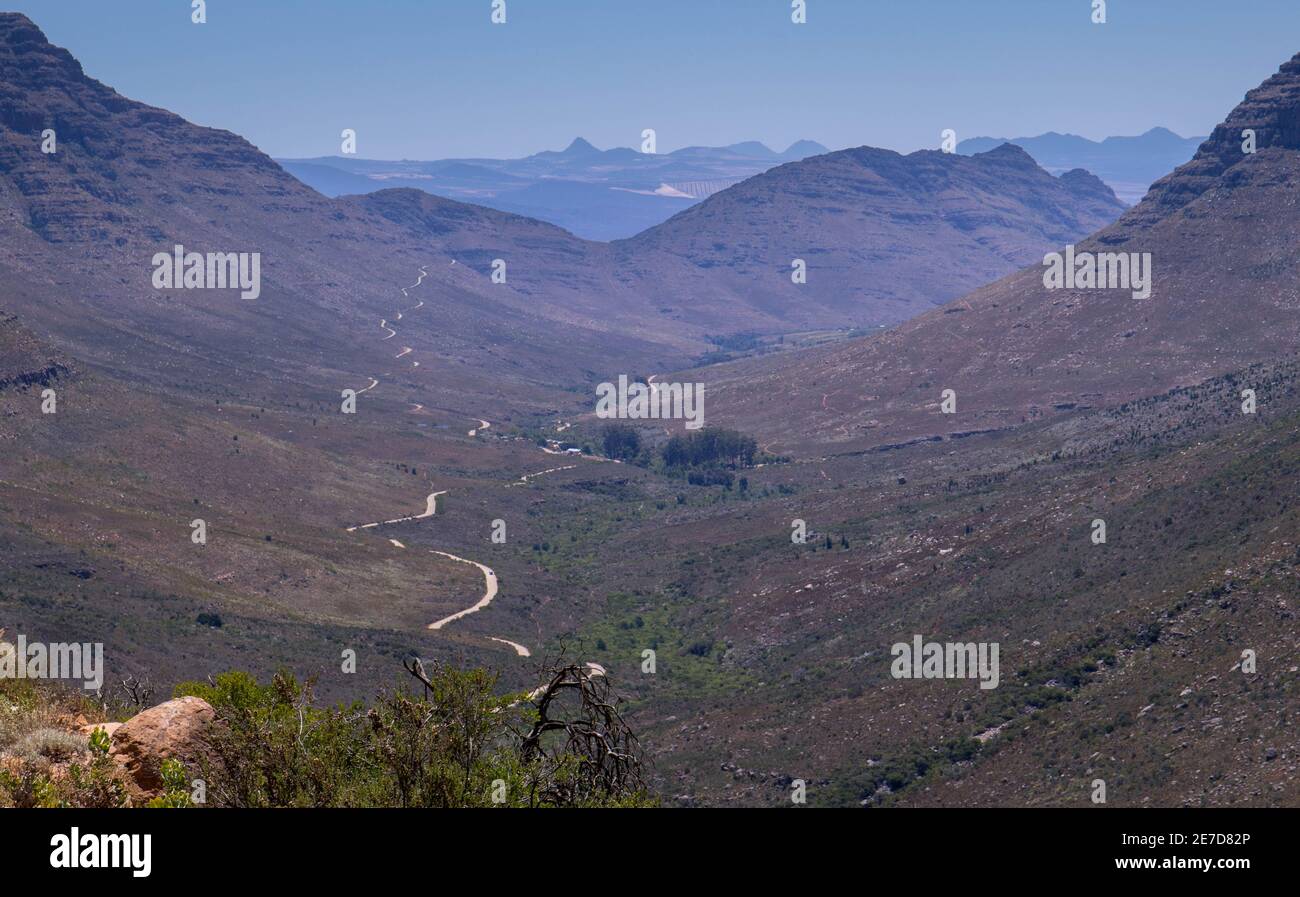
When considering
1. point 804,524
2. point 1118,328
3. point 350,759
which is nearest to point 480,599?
point 804,524

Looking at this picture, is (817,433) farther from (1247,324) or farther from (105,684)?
(105,684)

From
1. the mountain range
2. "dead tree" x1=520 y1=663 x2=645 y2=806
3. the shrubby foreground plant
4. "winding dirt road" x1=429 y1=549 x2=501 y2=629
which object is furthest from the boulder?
"winding dirt road" x1=429 y1=549 x2=501 y2=629

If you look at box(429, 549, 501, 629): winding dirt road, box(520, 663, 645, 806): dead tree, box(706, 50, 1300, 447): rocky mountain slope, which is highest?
box(706, 50, 1300, 447): rocky mountain slope

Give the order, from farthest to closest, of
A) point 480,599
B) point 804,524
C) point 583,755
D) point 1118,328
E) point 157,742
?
point 1118,328 < point 804,524 < point 480,599 < point 583,755 < point 157,742

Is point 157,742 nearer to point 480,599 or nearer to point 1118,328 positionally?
point 480,599

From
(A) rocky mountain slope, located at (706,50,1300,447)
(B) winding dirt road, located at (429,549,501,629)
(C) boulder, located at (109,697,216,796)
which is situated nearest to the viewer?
(C) boulder, located at (109,697,216,796)

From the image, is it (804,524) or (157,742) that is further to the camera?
(804,524)

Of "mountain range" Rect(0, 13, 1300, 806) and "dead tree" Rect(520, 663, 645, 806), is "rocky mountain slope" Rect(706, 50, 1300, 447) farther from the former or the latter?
"dead tree" Rect(520, 663, 645, 806)

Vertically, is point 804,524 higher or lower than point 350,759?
higher
